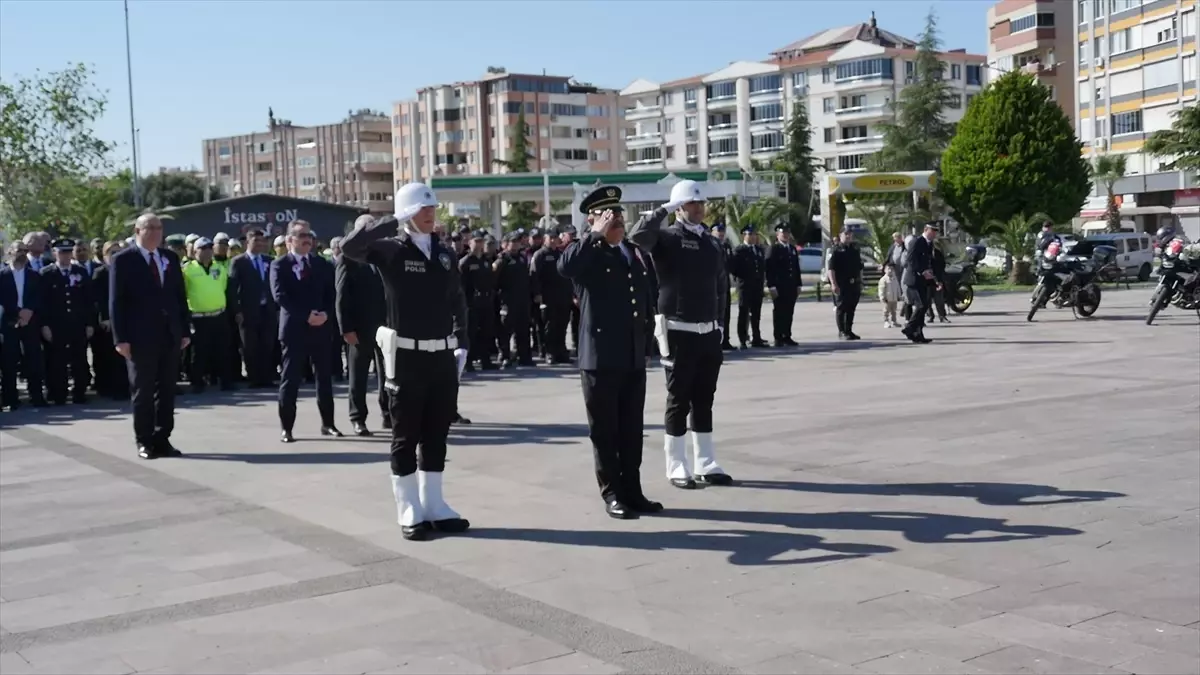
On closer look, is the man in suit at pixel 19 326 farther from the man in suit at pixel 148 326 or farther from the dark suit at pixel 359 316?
the dark suit at pixel 359 316

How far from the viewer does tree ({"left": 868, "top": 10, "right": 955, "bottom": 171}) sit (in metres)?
75.6

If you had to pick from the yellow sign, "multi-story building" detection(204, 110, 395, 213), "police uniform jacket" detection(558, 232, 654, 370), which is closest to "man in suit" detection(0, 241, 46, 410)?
"police uniform jacket" detection(558, 232, 654, 370)

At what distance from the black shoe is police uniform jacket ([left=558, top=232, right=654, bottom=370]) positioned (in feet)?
2.77

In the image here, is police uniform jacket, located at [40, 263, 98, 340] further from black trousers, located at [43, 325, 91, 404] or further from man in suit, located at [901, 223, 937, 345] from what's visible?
man in suit, located at [901, 223, 937, 345]

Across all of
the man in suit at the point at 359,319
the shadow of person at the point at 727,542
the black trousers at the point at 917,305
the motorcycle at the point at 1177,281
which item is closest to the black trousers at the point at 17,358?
the man in suit at the point at 359,319

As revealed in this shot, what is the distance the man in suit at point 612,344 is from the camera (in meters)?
8.38

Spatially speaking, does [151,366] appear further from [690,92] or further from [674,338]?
[690,92]

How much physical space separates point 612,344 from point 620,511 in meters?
1.03

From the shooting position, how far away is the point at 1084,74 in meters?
83.1

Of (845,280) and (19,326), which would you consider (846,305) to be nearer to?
(845,280)

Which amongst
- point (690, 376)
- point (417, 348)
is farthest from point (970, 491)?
point (417, 348)

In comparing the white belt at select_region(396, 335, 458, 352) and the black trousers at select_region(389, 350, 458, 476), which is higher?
the white belt at select_region(396, 335, 458, 352)

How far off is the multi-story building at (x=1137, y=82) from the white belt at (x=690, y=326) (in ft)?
208

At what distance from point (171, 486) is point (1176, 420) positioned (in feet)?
27.7
